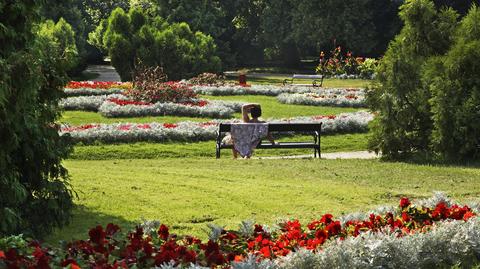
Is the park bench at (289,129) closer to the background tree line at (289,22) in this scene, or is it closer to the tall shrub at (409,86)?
the tall shrub at (409,86)

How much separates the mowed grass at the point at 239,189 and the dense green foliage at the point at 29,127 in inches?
16.3

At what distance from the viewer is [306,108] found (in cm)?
2448

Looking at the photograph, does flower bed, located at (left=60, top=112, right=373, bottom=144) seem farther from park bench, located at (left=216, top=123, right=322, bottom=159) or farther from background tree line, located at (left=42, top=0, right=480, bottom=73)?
background tree line, located at (left=42, top=0, right=480, bottom=73)

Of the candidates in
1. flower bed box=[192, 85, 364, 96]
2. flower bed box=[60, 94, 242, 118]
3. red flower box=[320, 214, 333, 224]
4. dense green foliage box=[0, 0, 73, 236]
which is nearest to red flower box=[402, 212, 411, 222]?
red flower box=[320, 214, 333, 224]

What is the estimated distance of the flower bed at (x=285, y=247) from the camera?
5.54m

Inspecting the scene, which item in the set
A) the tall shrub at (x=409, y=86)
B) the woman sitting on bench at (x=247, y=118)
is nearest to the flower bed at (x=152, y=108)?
the woman sitting on bench at (x=247, y=118)

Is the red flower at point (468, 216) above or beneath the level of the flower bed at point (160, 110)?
above

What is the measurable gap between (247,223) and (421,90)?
28.0 feet

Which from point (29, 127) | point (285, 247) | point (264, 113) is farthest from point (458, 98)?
point (264, 113)

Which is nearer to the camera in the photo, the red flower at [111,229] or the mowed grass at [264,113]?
the red flower at [111,229]

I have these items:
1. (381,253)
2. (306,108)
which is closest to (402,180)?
(381,253)

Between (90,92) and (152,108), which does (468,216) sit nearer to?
(152,108)

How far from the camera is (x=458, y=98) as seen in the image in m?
14.0

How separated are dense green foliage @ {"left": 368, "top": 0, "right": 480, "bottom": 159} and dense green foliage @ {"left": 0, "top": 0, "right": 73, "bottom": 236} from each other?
7758 millimetres
